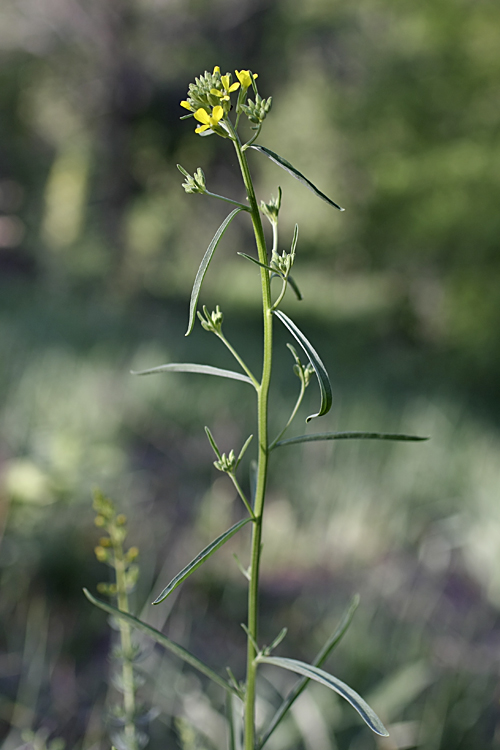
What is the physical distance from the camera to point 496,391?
440 centimetres

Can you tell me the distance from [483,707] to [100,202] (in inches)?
281

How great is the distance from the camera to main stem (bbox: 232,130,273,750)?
28cm

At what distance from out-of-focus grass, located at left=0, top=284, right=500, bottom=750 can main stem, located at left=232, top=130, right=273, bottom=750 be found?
571 millimetres

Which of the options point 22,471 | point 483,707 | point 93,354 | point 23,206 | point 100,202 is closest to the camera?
point 483,707

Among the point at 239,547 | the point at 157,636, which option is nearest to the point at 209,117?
the point at 157,636

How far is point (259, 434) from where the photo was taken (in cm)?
29

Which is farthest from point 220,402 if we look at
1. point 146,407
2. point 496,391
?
point 496,391

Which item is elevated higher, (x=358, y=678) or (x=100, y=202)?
(x=100, y=202)

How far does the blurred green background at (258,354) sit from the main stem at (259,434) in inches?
10.9

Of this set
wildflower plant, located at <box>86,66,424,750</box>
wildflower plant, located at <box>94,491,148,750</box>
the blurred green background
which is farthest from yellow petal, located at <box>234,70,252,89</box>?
the blurred green background

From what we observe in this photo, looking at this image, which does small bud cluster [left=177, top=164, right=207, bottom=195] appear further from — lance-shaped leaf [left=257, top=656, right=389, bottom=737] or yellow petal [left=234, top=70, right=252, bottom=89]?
lance-shaped leaf [left=257, top=656, right=389, bottom=737]

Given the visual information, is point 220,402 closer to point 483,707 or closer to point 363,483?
point 363,483

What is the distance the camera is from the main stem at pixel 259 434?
0.91 feet

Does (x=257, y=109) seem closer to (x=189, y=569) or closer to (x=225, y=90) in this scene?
(x=225, y=90)
